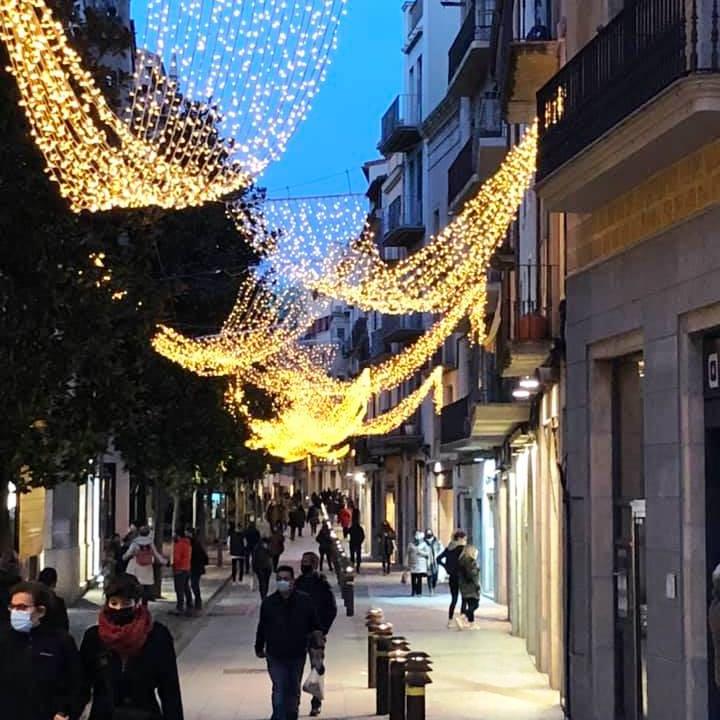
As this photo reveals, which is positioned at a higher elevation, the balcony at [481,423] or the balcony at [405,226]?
the balcony at [405,226]

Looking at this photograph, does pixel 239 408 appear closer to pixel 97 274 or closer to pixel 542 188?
pixel 97 274

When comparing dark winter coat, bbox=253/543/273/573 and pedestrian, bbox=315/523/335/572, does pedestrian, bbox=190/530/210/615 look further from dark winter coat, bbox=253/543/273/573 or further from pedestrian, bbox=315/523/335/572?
pedestrian, bbox=315/523/335/572

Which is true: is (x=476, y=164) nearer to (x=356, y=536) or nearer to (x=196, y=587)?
(x=196, y=587)

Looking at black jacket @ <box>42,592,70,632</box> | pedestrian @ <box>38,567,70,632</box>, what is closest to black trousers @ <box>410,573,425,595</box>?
pedestrian @ <box>38,567,70,632</box>

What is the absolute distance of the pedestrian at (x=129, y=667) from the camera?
8.85 metres

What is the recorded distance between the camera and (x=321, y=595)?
17500mm

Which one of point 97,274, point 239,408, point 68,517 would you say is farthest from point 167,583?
point 97,274

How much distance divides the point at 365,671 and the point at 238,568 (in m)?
23.8

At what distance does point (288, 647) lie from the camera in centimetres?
1526

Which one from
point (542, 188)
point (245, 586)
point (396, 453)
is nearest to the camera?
point (542, 188)

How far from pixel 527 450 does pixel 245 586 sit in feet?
65.2

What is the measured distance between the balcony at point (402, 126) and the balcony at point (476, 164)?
70.6ft

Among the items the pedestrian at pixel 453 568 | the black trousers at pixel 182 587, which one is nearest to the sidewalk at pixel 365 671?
the pedestrian at pixel 453 568

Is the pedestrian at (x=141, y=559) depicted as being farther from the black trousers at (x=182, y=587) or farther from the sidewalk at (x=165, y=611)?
the black trousers at (x=182, y=587)
